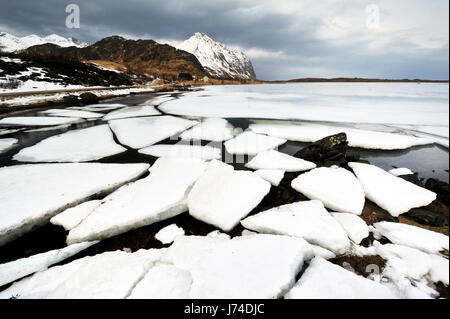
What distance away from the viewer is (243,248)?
1862 mm

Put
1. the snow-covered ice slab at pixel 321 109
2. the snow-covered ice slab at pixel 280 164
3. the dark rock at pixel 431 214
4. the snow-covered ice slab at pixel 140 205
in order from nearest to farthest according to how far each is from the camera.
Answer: the snow-covered ice slab at pixel 140 205
the dark rock at pixel 431 214
the snow-covered ice slab at pixel 280 164
the snow-covered ice slab at pixel 321 109

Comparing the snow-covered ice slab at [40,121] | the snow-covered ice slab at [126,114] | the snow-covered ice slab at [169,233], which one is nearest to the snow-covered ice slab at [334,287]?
the snow-covered ice slab at [169,233]

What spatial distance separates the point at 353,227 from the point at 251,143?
10.8ft

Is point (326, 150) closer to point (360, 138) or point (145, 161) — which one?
point (360, 138)

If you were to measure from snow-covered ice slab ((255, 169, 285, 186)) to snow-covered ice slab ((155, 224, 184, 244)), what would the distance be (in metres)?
1.71

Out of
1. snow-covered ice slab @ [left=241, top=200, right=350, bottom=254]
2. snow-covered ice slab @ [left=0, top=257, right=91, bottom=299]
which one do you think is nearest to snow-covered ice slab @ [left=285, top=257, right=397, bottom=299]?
snow-covered ice slab @ [left=241, top=200, right=350, bottom=254]

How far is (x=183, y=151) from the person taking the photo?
15.5 ft

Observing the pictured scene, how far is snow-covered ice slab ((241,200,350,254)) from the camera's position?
212 centimetres

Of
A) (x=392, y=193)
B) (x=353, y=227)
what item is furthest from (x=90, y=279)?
(x=392, y=193)

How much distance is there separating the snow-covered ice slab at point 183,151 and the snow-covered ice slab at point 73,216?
2.05 m

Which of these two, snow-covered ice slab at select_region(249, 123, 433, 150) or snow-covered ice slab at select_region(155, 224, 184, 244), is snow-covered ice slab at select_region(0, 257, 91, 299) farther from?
snow-covered ice slab at select_region(249, 123, 433, 150)

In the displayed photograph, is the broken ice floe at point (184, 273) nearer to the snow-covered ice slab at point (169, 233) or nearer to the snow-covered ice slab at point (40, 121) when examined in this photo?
the snow-covered ice slab at point (169, 233)

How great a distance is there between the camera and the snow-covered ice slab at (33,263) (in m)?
1.77
